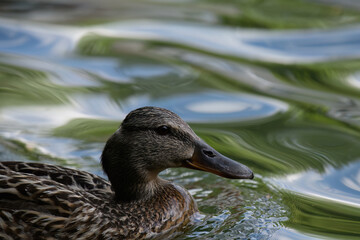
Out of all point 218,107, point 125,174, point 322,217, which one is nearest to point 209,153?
point 125,174

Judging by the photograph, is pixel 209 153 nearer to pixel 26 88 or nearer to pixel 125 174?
pixel 125 174

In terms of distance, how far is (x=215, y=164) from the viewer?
6.52 m

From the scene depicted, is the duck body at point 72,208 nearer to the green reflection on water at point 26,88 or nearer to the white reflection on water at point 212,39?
the green reflection on water at point 26,88

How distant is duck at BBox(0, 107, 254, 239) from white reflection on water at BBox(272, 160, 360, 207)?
1.11 m

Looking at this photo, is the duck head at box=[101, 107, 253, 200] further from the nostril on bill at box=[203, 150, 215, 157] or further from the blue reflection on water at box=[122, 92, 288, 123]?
the blue reflection on water at box=[122, 92, 288, 123]

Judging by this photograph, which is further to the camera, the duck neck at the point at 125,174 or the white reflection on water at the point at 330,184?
the white reflection on water at the point at 330,184

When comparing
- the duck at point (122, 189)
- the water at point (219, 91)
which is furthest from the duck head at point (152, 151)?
the water at point (219, 91)

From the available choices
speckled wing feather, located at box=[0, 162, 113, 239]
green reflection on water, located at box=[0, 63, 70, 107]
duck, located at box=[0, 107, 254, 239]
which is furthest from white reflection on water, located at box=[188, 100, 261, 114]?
speckled wing feather, located at box=[0, 162, 113, 239]

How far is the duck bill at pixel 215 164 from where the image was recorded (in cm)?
648

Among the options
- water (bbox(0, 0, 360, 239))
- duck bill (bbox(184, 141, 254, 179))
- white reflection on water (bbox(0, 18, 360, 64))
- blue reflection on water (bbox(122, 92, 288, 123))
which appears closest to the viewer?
duck bill (bbox(184, 141, 254, 179))

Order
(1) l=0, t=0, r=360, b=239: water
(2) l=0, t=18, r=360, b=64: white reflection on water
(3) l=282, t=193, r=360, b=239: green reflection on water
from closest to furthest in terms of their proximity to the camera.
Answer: (3) l=282, t=193, r=360, b=239: green reflection on water, (1) l=0, t=0, r=360, b=239: water, (2) l=0, t=18, r=360, b=64: white reflection on water

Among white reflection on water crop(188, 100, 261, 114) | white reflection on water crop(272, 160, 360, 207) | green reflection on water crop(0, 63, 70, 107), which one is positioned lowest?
white reflection on water crop(272, 160, 360, 207)

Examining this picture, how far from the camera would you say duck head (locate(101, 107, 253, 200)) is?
6.50m

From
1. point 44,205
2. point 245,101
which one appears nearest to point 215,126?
point 245,101
